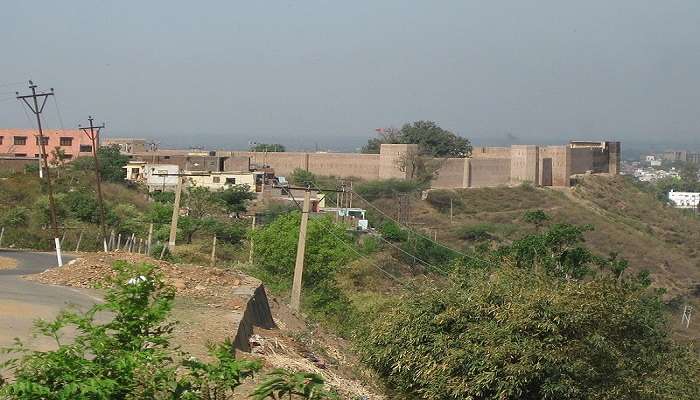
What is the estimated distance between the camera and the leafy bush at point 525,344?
11.6 m

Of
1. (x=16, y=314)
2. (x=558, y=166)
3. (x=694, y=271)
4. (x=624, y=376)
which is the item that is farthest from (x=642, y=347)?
(x=558, y=166)

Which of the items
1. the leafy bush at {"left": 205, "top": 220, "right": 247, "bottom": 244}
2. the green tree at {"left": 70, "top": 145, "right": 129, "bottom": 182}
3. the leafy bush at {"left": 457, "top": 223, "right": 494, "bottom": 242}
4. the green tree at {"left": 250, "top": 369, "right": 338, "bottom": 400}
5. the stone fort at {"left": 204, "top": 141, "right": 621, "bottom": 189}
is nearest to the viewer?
the green tree at {"left": 250, "top": 369, "right": 338, "bottom": 400}

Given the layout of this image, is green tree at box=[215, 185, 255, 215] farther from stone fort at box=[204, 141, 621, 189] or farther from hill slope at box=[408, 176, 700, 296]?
stone fort at box=[204, 141, 621, 189]

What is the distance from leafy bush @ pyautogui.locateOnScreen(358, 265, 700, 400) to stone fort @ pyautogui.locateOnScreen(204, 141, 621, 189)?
174 ft

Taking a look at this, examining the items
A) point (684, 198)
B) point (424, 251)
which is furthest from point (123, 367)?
point (684, 198)

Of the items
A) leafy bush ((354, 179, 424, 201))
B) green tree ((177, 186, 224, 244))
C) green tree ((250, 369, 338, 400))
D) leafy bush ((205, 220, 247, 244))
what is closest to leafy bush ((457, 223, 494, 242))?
leafy bush ((354, 179, 424, 201))

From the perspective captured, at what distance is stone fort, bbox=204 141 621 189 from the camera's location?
68188 millimetres

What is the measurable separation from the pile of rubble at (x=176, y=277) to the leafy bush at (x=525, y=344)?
255 centimetres

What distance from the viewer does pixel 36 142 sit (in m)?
63.8

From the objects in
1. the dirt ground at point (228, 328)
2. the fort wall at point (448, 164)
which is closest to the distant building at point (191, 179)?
the fort wall at point (448, 164)

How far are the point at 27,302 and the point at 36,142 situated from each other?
5239cm

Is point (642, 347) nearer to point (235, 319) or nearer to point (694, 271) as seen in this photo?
point (235, 319)

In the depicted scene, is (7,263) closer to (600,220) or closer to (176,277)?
(176,277)

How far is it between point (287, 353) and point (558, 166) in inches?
2337
